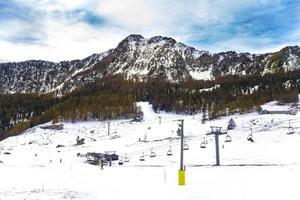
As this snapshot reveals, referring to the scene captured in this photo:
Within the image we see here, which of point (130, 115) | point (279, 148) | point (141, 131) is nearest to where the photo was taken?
point (279, 148)

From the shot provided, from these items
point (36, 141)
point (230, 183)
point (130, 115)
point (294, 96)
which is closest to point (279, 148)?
point (230, 183)

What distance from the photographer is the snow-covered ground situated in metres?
28.4

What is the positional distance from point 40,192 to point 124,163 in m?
45.0

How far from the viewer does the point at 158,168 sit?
178ft

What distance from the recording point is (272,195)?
2481 cm

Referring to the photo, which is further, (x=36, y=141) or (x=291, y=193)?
(x=36, y=141)

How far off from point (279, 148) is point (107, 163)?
2855 centimetres

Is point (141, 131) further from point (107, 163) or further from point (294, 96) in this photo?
point (294, 96)

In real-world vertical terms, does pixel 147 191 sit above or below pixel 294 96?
below

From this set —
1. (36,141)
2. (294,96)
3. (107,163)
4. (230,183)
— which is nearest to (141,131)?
(36,141)

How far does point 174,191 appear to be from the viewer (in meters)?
29.0

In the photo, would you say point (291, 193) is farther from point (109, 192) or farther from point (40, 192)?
point (40, 192)

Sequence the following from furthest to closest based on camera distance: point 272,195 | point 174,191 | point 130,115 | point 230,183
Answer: point 130,115 < point 230,183 < point 174,191 < point 272,195

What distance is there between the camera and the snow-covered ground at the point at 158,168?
28.4 metres
